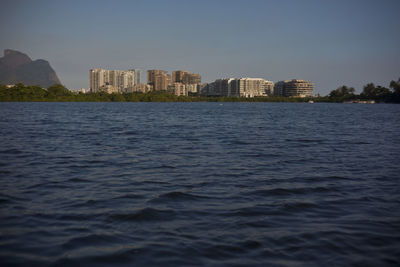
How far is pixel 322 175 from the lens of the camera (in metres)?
11.2

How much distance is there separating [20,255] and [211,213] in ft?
12.1

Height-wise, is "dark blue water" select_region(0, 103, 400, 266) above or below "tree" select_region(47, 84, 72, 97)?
below

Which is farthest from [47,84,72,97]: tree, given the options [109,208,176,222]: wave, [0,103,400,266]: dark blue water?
[109,208,176,222]: wave

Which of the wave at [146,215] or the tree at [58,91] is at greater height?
the tree at [58,91]

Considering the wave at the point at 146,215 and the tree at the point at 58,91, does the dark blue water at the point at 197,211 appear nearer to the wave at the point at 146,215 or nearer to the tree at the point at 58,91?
the wave at the point at 146,215

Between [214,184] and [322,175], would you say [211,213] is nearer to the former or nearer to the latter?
[214,184]

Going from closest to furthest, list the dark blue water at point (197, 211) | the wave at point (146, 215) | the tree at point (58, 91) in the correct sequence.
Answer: the dark blue water at point (197, 211) < the wave at point (146, 215) < the tree at point (58, 91)

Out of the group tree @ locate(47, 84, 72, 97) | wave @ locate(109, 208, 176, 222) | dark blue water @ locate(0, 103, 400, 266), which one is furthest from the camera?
tree @ locate(47, 84, 72, 97)

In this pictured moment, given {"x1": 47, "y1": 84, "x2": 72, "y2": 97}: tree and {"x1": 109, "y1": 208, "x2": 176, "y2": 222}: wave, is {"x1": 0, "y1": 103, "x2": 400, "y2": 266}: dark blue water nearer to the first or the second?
{"x1": 109, "y1": 208, "x2": 176, "y2": 222}: wave

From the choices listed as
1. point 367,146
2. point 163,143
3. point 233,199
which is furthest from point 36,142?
point 367,146

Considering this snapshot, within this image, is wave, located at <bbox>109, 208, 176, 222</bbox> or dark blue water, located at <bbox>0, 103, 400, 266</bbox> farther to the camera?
wave, located at <bbox>109, 208, 176, 222</bbox>

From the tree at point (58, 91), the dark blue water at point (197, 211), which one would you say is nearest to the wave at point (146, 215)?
the dark blue water at point (197, 211)

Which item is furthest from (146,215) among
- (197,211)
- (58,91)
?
(58,91)

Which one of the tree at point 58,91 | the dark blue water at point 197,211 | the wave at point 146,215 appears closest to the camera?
the dark blue water at point 197,211
